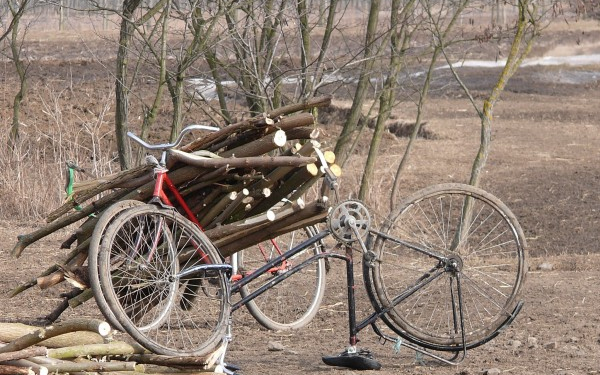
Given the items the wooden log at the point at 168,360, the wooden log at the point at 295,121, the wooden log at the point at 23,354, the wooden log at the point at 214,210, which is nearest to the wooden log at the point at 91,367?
the wooden log at the point at 23,354

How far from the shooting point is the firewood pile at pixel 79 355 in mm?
4422

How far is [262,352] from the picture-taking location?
641 cm

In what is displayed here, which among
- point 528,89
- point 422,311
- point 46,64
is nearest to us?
point 422,311

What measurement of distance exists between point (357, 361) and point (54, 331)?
1808 mm

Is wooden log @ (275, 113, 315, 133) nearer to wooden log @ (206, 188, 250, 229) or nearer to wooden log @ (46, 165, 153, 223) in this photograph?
wooden log @ (206, 188, 250, 229)

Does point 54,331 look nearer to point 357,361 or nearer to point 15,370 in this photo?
point 15,370

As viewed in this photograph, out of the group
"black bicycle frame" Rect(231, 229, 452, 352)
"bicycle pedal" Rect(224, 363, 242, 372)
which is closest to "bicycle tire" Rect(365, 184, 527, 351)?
"black bicycle frame" Rect(231, 229, 452, 352)

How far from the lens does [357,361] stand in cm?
571

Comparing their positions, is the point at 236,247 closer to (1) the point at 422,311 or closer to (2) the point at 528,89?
(1) the point at 422,311

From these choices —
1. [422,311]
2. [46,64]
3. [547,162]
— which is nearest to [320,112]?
[547,162]

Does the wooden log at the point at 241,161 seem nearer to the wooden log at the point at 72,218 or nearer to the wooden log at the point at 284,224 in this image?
the wooden log at the point at 284,224

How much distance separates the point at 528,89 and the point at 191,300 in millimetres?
22268

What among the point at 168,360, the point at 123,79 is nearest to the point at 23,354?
the point at 168,360

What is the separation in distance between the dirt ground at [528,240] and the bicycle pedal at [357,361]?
0.05m
